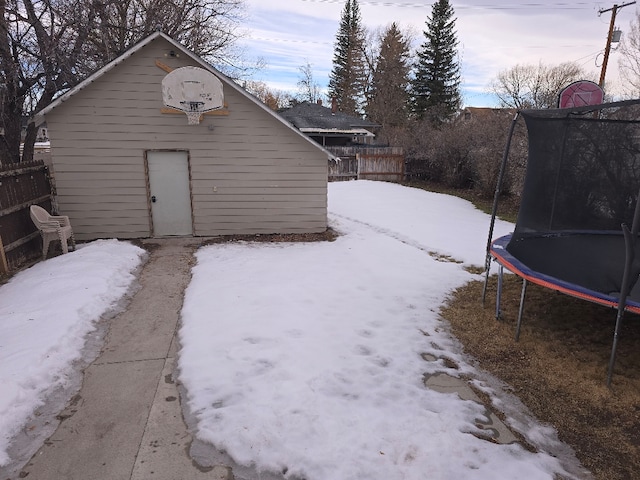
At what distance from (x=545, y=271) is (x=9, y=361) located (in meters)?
5.94

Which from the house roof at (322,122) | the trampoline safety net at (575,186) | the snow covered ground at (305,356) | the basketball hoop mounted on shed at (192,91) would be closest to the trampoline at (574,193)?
the trampoline safety net at (575,186)

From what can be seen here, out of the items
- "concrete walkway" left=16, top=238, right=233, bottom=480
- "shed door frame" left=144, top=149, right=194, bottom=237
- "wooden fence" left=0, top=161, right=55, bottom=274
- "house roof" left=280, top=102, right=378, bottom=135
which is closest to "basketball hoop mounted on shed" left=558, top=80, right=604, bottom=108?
"shed door frame" left=144, top=149, right=194, bottom=237

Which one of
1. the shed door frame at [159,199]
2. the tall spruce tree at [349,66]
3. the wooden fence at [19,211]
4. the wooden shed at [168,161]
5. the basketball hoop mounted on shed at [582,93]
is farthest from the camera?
the tall spruce tree at [349,66]

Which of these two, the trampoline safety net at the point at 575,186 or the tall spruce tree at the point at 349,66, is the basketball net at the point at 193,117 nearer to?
the trampoline safety net at the point at 575,186

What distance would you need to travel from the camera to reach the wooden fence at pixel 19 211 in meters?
6.84

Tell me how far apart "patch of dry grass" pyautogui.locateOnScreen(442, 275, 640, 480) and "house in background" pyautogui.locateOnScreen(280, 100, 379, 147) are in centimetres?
2012

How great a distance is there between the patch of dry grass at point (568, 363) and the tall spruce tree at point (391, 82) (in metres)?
32.1

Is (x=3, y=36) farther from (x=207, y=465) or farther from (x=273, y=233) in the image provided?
(x=207, y=465)

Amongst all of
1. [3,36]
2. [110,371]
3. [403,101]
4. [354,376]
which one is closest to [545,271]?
[354,376]

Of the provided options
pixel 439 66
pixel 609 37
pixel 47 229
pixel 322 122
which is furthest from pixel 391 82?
pixel 47 229

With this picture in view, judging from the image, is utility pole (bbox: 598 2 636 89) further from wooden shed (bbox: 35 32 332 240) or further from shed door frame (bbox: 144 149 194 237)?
shed door frame (bbox: 144 149 194 237)

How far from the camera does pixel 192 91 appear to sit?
27.8 ft

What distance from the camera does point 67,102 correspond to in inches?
330

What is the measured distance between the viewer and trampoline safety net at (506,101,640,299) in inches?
221
